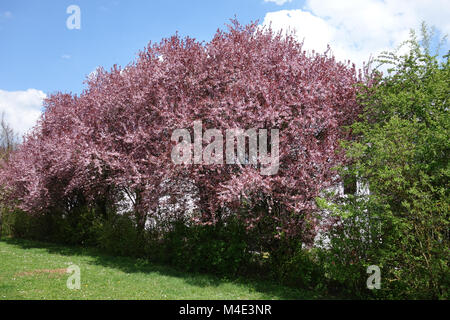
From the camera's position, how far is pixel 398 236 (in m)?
6.64

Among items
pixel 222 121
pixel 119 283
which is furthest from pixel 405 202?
pixel 119 283

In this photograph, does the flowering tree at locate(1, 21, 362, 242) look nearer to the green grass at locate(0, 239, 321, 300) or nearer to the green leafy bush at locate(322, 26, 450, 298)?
the green leafy bush at locate(322, 26, 450, 298)

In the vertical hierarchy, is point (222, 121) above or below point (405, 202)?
above

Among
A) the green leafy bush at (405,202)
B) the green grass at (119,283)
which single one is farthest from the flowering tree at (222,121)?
the green grass at (119,283)

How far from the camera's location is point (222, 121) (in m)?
8.88

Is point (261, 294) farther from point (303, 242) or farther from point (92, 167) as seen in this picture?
point (92, 167)

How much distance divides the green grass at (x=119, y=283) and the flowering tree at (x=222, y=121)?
1538 millimetres

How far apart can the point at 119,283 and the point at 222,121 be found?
4845mm

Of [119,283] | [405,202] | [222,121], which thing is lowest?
[119,283]

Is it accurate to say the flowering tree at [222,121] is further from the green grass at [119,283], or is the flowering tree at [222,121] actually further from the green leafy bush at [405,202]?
the green grass at [119,283]

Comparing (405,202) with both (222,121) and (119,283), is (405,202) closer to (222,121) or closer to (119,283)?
(222,121)

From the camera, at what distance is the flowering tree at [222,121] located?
332 inches

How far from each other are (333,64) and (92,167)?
8.76 metres
